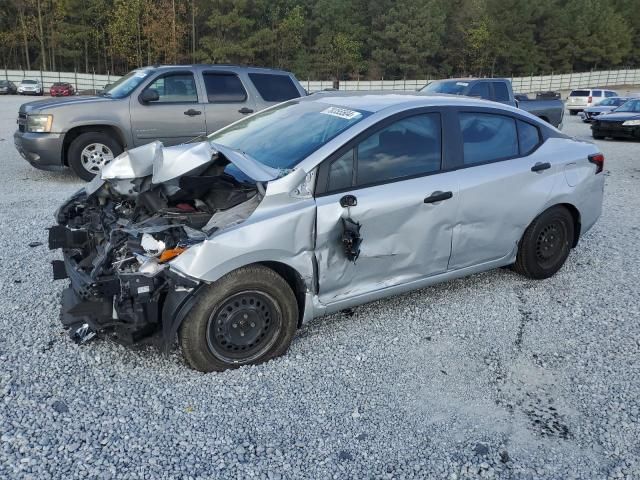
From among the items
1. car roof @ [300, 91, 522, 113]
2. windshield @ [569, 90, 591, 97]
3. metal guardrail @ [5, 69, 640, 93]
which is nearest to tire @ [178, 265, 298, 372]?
car roof @ [300, 91, 522, 113]

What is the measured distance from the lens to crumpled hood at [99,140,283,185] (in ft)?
12.0

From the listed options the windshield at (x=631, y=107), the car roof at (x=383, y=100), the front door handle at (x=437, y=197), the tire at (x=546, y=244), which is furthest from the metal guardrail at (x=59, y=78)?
the front door handle at (x=437, y=197)

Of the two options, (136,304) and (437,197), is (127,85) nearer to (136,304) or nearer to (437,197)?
(437,197)

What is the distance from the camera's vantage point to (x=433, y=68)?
68.5m

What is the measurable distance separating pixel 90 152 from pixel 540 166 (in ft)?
22.0

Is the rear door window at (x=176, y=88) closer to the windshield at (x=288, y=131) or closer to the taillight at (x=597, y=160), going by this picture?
the windshield at (x=288, y=131)

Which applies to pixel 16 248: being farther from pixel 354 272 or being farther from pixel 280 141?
pixel 354 272

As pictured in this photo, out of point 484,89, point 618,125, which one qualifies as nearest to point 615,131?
point 618,125

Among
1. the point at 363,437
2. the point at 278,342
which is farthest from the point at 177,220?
the point at 363,437

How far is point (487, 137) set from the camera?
454 cm

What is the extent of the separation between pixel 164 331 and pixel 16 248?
10.4 ft

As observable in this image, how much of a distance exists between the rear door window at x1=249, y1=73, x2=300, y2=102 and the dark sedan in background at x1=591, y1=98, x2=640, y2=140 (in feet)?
38.4

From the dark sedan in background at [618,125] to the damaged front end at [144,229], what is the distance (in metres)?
16.2

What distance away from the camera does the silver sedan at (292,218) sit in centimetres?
329
